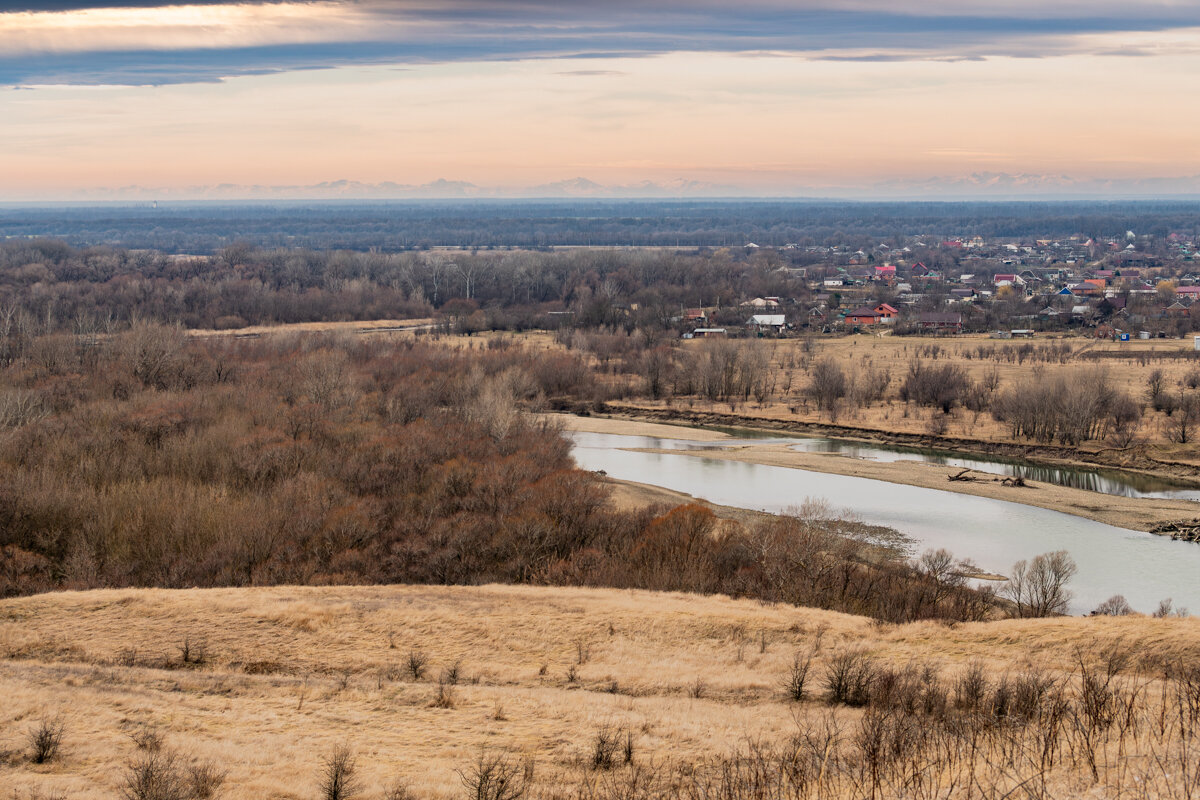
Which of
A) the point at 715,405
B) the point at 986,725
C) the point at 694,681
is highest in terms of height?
the point at 986,725

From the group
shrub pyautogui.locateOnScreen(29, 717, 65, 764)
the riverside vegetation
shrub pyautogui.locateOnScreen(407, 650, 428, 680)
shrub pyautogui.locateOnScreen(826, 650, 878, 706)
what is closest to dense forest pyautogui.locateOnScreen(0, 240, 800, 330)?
the riverside vegetation

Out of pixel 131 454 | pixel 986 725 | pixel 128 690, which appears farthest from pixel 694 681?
pixel 131 454

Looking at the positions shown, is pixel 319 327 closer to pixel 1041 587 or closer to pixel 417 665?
pixel 1041 587

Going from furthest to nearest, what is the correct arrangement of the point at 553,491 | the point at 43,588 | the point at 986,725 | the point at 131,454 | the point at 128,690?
the point at 131,454, the point at 553,491, the point at 43,588, the point at 128,690, the point at 986,725

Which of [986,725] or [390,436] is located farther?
[390,436]

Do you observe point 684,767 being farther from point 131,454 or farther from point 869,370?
point 869,370
